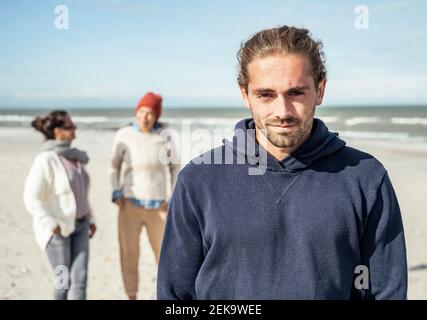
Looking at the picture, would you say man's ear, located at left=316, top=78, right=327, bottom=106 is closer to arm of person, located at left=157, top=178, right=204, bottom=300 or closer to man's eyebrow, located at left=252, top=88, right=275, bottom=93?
man's eyebrow, located at left=252, top=88, right=275, bottom=93

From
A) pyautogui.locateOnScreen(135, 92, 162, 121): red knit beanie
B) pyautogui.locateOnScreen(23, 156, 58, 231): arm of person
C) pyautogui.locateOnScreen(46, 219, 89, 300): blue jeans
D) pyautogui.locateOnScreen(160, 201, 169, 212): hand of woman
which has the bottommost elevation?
pyautogui.locateOnScreen(46, 219, 89, 300): blue jeans

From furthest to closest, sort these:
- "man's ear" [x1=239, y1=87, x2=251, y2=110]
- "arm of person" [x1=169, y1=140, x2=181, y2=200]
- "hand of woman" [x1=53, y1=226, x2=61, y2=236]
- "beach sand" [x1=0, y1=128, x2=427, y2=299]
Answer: "beach sand" [x1=0, y1=128, x2=427, y2=299] → "arm of person" [x1=169, y1=140, x2=181, y2=200] → "hand of woman" [x1=53, y1=226, x2=61, y2=236] → "man's ear" [x1=239, y1=87, x2=251, y2=110]

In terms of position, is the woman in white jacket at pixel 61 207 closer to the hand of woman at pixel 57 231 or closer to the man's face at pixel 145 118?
the hand of woman at pixel 57 231

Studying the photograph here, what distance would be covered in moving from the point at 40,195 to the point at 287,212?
304cm

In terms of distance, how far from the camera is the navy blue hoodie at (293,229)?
76.1 inches

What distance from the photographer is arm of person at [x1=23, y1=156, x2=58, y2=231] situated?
4.36m

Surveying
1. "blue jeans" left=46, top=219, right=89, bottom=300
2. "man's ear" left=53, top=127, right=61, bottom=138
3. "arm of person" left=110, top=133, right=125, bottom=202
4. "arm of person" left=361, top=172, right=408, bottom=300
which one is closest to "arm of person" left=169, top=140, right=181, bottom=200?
"arm of person" left=110, top=133, right=125, bottom=202

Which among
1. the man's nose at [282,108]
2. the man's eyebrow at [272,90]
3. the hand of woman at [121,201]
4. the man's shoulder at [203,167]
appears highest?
the man's eyebrow at [272,90]

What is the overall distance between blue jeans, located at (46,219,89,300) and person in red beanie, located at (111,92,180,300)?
76 centimetres

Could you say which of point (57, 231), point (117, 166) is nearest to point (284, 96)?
point (57, 231)

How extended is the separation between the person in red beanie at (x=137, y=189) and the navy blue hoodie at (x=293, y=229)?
318 centimetres

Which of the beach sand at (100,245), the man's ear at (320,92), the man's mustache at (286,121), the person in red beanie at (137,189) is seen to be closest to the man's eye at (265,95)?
the man's mustache at (286,121)

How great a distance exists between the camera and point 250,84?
6.72ft
